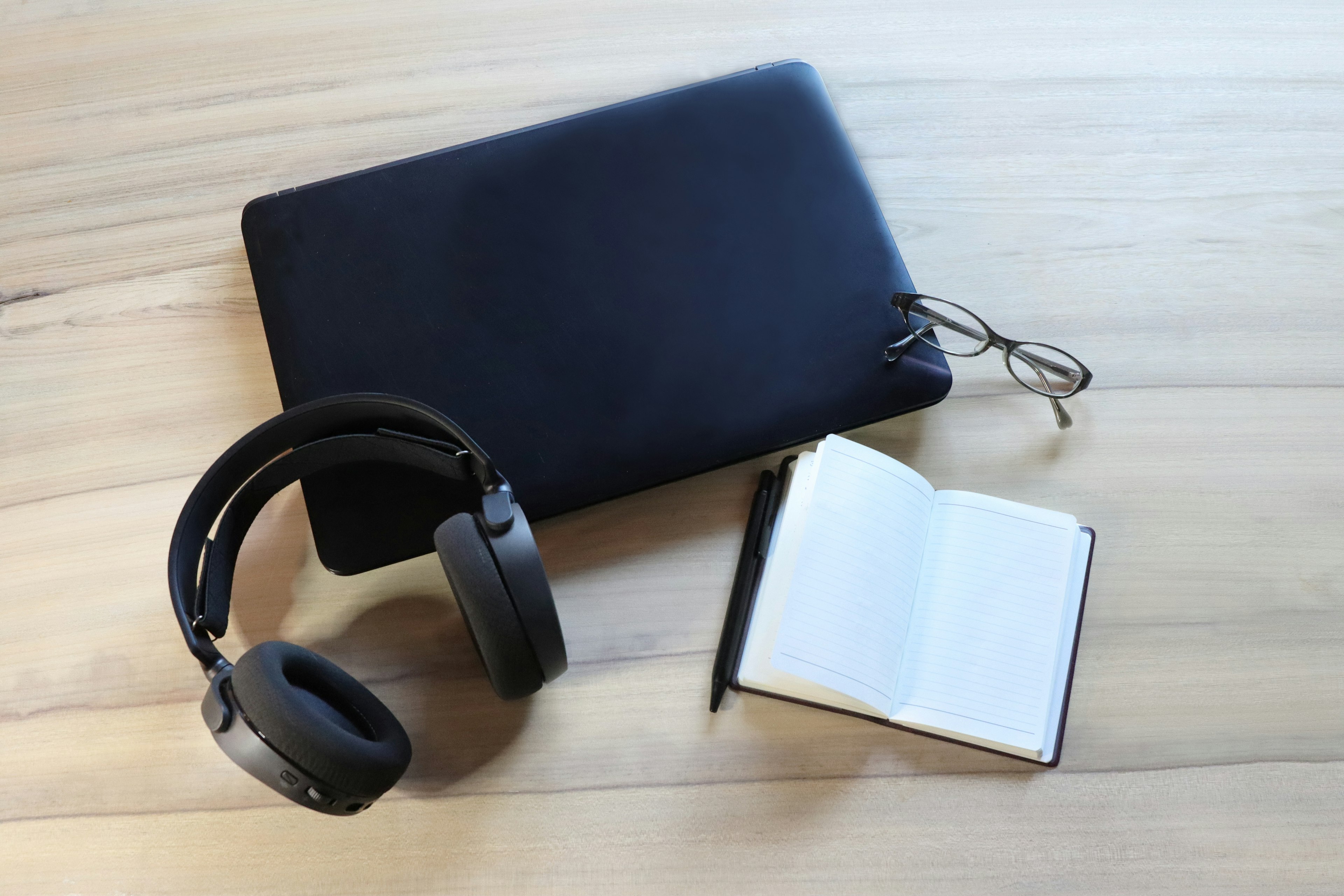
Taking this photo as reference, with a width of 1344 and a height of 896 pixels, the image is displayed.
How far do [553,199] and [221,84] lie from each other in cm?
43

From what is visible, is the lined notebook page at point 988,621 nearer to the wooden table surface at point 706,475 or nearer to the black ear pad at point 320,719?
the wooden table surface at point 706,475

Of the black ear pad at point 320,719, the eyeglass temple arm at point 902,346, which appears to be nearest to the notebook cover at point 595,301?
A: the eyeglass temple arm at point 902,346

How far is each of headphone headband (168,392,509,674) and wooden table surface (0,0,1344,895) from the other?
0.36ft

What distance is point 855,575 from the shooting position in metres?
0.71

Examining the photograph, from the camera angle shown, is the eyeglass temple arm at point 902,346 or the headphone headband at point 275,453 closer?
the headphone headband at point 275,453

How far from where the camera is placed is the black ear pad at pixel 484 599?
0.61 meters

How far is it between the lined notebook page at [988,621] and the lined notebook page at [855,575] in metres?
0.02

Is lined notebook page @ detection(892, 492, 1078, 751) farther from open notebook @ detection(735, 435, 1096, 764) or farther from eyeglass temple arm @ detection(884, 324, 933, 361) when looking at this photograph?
eyeglass temple arm @ detection(884, 324, 933, 361)

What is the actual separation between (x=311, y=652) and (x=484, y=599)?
0.15m

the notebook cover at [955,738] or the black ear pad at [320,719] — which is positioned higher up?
the black ear pad at [320,719]

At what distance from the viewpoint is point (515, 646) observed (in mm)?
620

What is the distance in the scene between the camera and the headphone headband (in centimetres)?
63

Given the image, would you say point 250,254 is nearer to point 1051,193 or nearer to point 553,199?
point 553,199

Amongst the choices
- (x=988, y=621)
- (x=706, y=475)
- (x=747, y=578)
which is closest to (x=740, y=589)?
(x=747, y=578)
